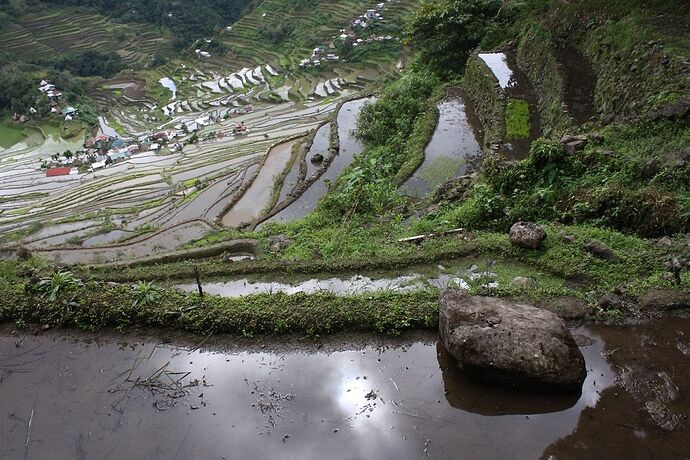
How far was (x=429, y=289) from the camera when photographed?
22.8ft

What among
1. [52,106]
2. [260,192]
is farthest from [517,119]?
[52,106]

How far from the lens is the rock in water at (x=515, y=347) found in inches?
198

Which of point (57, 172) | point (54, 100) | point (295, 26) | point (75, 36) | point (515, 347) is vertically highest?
point (75, 36)

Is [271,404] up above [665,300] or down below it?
below

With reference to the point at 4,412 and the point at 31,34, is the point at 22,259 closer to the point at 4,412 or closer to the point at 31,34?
the point at 4,412

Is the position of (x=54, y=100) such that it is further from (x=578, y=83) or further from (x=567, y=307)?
(x=567, y=307)

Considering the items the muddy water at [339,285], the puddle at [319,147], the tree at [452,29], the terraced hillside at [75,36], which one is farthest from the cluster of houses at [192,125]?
the muddy water at [339,285]

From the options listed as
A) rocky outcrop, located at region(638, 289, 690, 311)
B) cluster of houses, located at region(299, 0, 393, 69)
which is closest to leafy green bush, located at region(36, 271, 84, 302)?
rocky outcrop, located at region(638, 289, 690, 311)

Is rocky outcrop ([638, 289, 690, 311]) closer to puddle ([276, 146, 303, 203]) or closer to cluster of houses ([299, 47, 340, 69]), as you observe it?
puddle ([276, 146, 303, 203])

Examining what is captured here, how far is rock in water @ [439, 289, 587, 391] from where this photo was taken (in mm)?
5031

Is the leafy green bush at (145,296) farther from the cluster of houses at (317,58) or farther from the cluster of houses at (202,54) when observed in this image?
the cluster of houses at (202,54)

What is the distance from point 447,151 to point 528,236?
6609 millimetres

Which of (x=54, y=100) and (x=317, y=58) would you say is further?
(x=317, y=58)

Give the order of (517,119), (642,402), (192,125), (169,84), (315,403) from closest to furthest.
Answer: (642,402) → (315,403) → (517,119) → (192,125) → (169,84)
